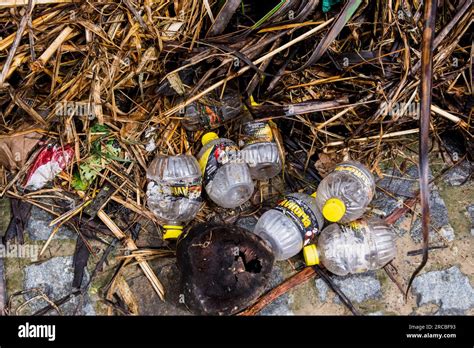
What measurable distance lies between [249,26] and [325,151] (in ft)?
2.14

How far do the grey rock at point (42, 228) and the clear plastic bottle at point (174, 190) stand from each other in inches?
14.5

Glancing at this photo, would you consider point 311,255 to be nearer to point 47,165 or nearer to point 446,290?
point 446,290

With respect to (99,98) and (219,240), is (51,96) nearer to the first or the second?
(99,98)

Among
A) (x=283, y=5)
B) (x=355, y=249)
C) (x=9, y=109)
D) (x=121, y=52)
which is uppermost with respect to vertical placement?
(x=283, y=5)

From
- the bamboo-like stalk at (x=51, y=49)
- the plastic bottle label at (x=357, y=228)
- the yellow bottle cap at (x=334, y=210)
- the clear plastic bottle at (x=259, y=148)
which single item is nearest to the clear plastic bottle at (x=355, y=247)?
the plastic bottle label at (x=357, y=228)

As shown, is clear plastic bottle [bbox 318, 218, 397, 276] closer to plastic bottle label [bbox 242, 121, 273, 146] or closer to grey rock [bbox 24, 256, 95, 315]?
plastic bottle label [bbox 242, 121, 273, 146]

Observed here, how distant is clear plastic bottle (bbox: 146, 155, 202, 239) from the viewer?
7.86 feet

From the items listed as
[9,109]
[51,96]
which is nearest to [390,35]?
[51,96]

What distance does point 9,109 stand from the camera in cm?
237

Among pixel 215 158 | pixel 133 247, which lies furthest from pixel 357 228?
pixel 133 247

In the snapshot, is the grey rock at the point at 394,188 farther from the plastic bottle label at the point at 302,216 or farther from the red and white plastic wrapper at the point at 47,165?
the red and white plastic wrapper at the point at 47,165

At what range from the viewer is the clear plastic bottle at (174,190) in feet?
7.86

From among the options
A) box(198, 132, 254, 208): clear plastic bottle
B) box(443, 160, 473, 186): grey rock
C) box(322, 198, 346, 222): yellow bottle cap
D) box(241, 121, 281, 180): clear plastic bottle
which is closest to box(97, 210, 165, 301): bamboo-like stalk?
box(198, 132, 254, 208): clear plastic bottle

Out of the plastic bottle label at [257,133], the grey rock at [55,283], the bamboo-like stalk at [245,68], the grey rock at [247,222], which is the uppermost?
the bamboo-like stalk at [245,68]
